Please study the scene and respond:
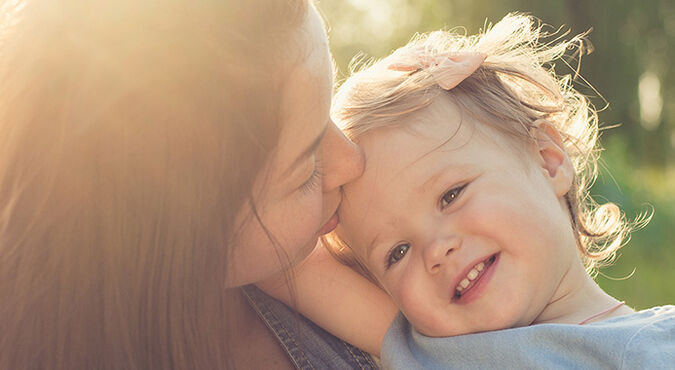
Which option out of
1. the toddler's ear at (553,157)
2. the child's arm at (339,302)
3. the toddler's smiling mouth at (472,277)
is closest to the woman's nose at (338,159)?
the child's arm at (339,302)

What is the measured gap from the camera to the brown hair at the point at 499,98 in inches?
67.7

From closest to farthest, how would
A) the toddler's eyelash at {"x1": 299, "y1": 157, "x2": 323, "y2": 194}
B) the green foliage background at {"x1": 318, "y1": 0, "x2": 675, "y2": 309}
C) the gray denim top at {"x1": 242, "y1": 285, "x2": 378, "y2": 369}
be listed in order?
1. the toddler's eyelash at {"x1": 299, "y1": 157, "x2": 323, "y2": 194}
2. the gray denim top at {"x1": 242, "y1": 285, "x2": 378, "y2": 369}
3. the green foliage background at {"x1": 318, "y1": 0, "x2": 675, "y2": 309}

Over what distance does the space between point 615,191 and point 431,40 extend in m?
3.92

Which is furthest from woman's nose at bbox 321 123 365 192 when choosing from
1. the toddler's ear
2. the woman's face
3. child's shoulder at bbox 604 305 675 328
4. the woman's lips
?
child's shoulder at bbox 604 305 675 328

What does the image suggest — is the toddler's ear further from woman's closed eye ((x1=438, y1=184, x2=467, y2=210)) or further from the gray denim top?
the gray denim top

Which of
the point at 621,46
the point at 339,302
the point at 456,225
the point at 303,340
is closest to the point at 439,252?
the point at 456,225

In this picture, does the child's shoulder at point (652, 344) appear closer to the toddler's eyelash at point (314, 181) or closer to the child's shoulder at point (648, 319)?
the child's shoulder at point (648, 319)

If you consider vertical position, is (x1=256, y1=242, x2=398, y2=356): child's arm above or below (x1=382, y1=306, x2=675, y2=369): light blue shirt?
above

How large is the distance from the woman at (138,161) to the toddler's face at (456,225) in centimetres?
41

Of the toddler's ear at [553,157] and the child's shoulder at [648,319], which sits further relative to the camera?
the toddler's ear at [553,157]

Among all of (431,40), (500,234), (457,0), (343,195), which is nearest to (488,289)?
(500,234)

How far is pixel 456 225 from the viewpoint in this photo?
1.54 m

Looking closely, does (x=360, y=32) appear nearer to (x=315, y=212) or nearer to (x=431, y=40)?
(x=431, y=40)

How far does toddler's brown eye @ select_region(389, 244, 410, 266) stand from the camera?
164 centimetres
